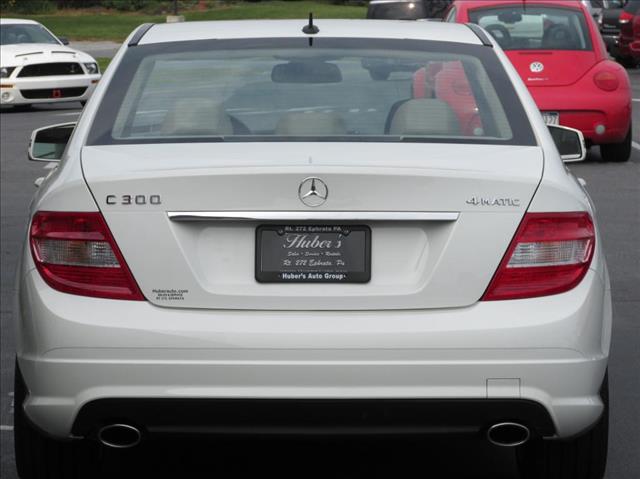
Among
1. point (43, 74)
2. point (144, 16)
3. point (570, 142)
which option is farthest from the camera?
point (144, 16)

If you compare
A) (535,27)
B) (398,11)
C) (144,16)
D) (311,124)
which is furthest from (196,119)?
(144,16)

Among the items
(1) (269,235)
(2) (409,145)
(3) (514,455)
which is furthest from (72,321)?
(3) (514,455)

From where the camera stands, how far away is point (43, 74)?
23594 millimetres

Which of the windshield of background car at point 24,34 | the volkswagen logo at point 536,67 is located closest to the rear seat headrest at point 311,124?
the volkswagen logo at point 536,67

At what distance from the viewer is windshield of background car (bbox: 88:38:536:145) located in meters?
5.21

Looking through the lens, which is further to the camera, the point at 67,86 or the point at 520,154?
the point at 67,86

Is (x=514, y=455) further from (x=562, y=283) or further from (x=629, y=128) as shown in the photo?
(x=629, y=128)

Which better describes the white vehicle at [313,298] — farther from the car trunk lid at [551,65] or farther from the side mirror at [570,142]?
the car trunk lid at [551,65]

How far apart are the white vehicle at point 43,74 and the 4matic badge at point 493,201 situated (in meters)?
19.0

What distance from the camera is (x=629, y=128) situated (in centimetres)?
1558

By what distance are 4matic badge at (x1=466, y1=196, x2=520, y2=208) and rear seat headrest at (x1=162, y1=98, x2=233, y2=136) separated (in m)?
1.01

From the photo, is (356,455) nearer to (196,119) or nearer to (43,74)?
(196,119)

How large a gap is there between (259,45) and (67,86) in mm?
18351

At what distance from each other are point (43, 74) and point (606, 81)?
1066 cm
